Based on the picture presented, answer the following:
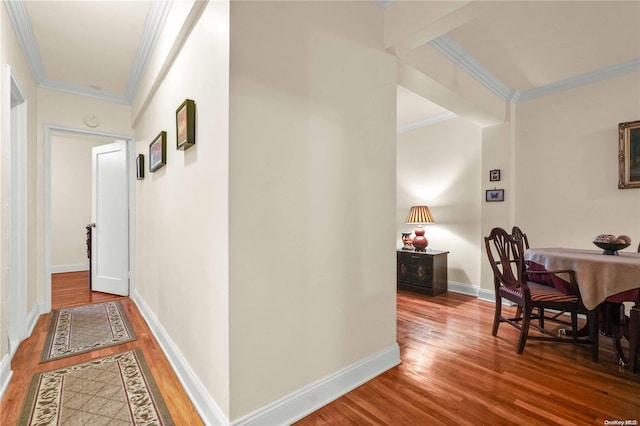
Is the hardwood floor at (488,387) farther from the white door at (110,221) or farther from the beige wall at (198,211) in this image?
the white door at (110,221)

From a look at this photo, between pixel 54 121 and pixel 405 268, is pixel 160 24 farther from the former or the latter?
pixel 405 268

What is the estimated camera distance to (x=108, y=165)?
427 cm

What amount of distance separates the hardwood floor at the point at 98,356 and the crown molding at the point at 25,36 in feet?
8.60

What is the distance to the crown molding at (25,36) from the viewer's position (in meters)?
2.29

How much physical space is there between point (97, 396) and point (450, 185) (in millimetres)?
4529

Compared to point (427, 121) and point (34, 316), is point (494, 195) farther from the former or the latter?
point (34, 316)

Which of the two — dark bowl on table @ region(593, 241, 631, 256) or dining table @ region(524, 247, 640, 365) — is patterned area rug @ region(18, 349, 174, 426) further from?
dark bowl on table @ region(593, 241, 631, 256)

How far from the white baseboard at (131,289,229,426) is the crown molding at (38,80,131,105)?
2.85 metres

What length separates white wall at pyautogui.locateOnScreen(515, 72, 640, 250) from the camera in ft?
10.4

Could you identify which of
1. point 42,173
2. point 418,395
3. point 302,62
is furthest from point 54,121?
point 418,395

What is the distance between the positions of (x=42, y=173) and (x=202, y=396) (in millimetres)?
3323

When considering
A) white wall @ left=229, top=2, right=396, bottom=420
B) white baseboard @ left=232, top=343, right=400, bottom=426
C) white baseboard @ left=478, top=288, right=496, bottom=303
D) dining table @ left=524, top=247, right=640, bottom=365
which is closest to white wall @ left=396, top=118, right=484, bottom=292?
white baseboard @ left=478, top=288, right=496, bottom=303

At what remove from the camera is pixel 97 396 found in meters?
1.89

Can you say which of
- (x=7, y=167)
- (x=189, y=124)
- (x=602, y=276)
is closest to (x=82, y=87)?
(x=7, y=167)
